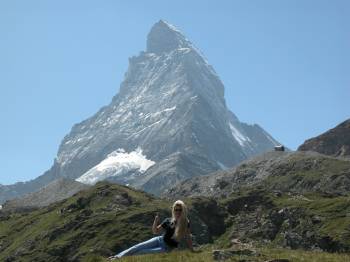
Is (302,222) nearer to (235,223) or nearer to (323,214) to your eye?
(323,214)

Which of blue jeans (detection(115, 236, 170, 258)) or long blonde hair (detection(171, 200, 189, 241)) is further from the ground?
long blonde hair (detection(171, 200, 189, 241))

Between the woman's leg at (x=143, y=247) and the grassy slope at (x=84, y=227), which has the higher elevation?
the grassy slope at (x=84, y=227)

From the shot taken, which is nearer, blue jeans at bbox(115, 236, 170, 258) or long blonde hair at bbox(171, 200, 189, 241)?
long blonde hair at bbox(171, 200, 189, 241)

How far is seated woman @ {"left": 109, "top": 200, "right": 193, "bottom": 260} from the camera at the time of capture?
89.4 feet

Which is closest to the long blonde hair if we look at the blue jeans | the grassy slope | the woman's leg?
the blue jeans

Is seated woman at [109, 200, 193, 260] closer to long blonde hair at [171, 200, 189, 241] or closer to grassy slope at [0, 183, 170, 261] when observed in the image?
long blonde hair at [171, 200, 189, 241]

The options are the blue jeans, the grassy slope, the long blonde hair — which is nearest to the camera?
the long blonde hair

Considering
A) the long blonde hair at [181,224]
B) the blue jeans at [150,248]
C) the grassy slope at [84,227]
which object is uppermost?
the grassy slope at [84,227]

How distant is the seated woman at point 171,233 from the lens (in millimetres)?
27250

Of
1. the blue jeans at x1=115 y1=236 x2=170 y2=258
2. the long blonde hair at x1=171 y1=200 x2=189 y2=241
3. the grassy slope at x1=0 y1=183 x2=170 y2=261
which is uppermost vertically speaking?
the grassy slope at x1=0 y1=183 x2=170 y2=261

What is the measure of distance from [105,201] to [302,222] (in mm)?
60839

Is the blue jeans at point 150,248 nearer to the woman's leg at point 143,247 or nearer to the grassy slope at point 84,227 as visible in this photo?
the woman's leg at point 143,247

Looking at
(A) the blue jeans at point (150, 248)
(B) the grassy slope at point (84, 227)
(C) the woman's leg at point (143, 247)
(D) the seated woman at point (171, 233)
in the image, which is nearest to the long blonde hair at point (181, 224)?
(D) the seated woman at point (171, 233)

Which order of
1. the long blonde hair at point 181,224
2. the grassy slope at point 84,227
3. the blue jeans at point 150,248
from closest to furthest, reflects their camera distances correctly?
the long blonde hair at point 181,224 → the blue jeans at point 150,248 → the grassy slope at point 84,227
